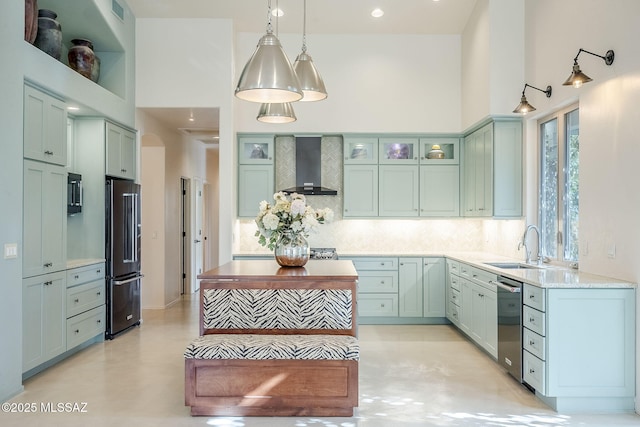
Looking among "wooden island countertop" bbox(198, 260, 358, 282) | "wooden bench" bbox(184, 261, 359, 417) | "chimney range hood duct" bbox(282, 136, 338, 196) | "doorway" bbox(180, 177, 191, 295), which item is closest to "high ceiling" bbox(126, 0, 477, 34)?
"chimney range hood duct" bbox(282, 136, 338, 196)

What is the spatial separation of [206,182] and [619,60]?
25.8 feet

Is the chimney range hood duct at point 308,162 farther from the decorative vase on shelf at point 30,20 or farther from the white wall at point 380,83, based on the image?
the decorative vase on shelf at point 30,20

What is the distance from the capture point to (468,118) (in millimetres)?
6117

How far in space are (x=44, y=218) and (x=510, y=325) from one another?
13.7ft

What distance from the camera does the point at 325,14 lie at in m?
6.04

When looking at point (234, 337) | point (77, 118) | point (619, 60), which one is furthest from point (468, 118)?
point (77, 118)

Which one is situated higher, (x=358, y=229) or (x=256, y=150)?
(x=256, y=150)

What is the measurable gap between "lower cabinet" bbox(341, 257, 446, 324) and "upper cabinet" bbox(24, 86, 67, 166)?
3698 millimetres

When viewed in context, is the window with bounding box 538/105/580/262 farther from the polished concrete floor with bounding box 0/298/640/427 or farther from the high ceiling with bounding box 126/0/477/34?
the high ceiling with bounding box 126/0/477/34

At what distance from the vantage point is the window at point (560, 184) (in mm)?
4438

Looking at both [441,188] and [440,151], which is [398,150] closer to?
[440,151]

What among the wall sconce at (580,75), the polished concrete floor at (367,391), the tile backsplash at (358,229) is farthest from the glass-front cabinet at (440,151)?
the wall sconce at (580,75)

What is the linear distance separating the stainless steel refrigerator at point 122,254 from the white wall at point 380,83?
191 centimetres

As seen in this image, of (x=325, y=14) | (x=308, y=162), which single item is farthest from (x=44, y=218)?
(x=325, y=14)
